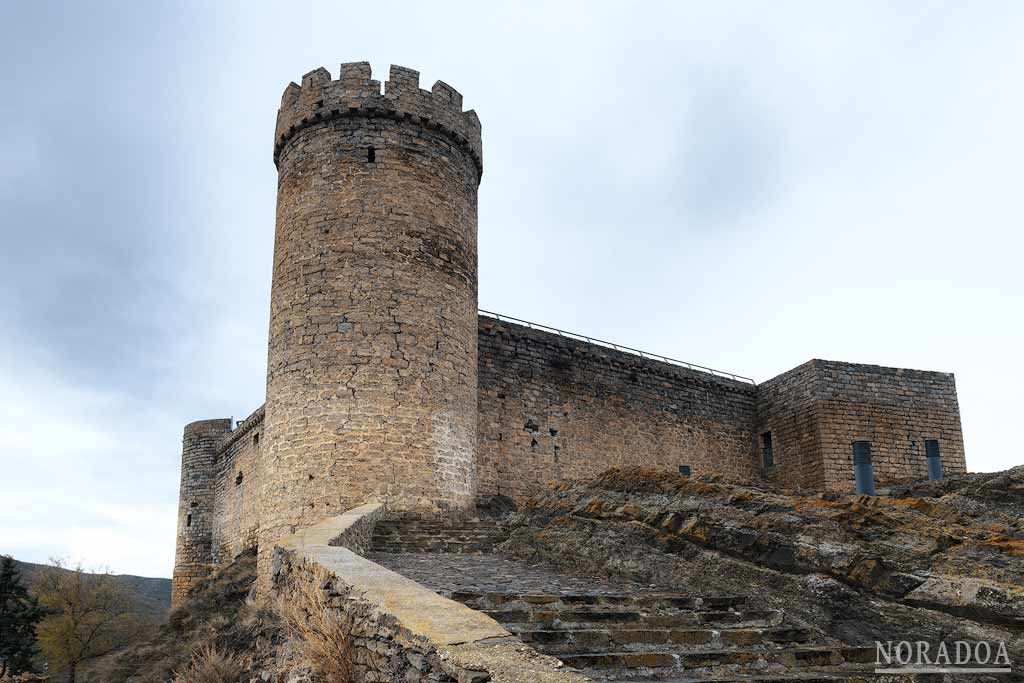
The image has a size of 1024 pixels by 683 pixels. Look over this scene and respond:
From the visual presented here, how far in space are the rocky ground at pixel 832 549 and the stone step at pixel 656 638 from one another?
0.41 m

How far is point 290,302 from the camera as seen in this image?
43.6 ft

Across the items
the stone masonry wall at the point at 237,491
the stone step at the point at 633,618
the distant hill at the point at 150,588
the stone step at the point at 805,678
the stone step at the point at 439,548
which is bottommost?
the distant hill at the point at 150,588

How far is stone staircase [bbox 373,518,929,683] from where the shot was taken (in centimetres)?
473

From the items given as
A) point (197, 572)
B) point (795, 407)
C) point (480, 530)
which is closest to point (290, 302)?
point (480, 530)

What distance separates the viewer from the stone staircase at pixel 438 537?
10523mm

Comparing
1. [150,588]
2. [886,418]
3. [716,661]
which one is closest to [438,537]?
[716,661]

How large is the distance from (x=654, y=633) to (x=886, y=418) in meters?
19.1

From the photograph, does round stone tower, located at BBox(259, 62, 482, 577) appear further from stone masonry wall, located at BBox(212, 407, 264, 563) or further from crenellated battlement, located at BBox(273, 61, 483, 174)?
stone masonry wall, located at BBox(212, 407, 264, 563)

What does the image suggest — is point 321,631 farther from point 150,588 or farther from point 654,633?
point 150,588

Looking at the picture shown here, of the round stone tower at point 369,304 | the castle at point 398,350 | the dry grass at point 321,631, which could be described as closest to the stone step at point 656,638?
the dry grass at point 321,631

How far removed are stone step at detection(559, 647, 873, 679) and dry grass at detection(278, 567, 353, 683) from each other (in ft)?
4.33

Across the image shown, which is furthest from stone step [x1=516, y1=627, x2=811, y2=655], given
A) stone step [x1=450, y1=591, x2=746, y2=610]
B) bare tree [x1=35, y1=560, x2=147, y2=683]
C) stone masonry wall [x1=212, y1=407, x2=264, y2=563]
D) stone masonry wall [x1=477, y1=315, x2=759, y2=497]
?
bare tree [x1=35, y1=560, x2=147, y2=683]

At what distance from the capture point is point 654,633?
5344 millimetres

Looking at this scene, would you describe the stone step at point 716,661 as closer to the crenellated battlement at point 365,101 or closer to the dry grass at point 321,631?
the dry grass at point 321,631
